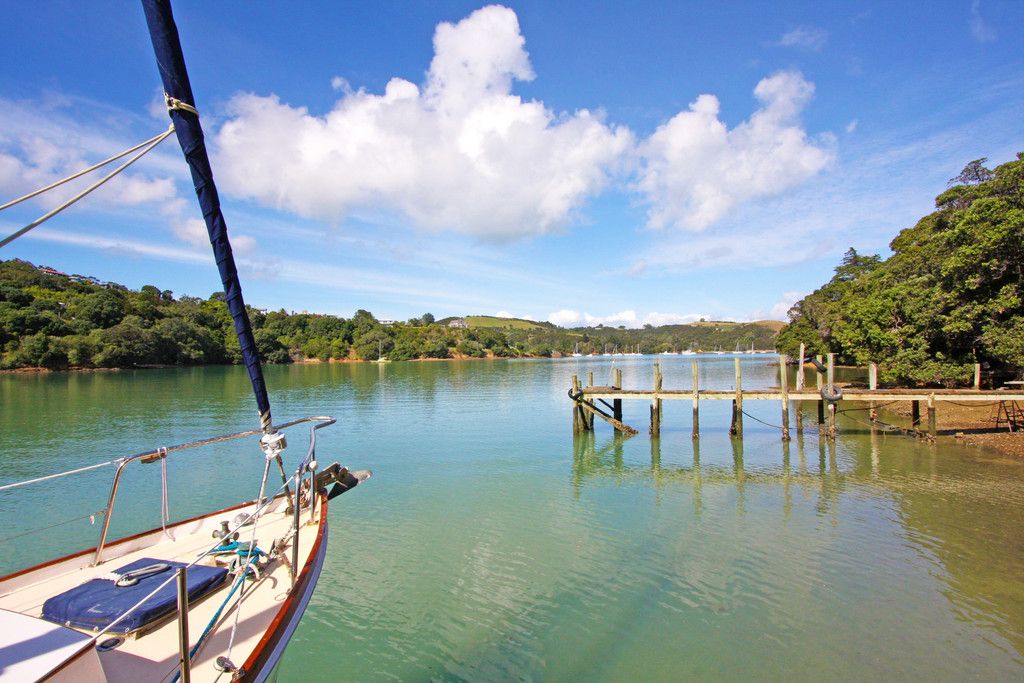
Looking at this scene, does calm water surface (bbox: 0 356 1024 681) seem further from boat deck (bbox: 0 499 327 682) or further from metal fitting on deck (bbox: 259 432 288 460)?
metal fitting on deck (bbox: 259 432 288 460)

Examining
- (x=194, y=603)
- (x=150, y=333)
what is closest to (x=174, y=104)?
(x=194, y=603)

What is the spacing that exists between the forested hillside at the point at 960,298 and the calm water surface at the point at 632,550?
746 centimetres

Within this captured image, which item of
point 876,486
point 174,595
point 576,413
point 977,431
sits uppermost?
point 174,595

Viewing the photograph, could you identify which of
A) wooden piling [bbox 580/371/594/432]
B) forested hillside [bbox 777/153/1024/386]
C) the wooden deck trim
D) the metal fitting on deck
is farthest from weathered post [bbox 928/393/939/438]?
the metal fitting on deck

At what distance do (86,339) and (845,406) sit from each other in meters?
90.1

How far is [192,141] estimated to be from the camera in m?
4.68

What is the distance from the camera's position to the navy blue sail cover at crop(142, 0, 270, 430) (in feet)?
14.0

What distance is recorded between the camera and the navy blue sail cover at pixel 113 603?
4.11 meters

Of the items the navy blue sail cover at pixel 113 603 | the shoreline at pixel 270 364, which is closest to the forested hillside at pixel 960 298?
the navy blue sail cover at pixel 113 603

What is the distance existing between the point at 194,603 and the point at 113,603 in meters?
0.67

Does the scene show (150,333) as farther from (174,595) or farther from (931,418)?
(931,418)

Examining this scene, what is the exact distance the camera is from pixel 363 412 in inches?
1318

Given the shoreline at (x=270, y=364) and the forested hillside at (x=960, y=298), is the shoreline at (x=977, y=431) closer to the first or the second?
the forested hillside at (x=960, y=298)

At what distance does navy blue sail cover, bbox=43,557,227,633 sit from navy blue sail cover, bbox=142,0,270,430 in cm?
181
